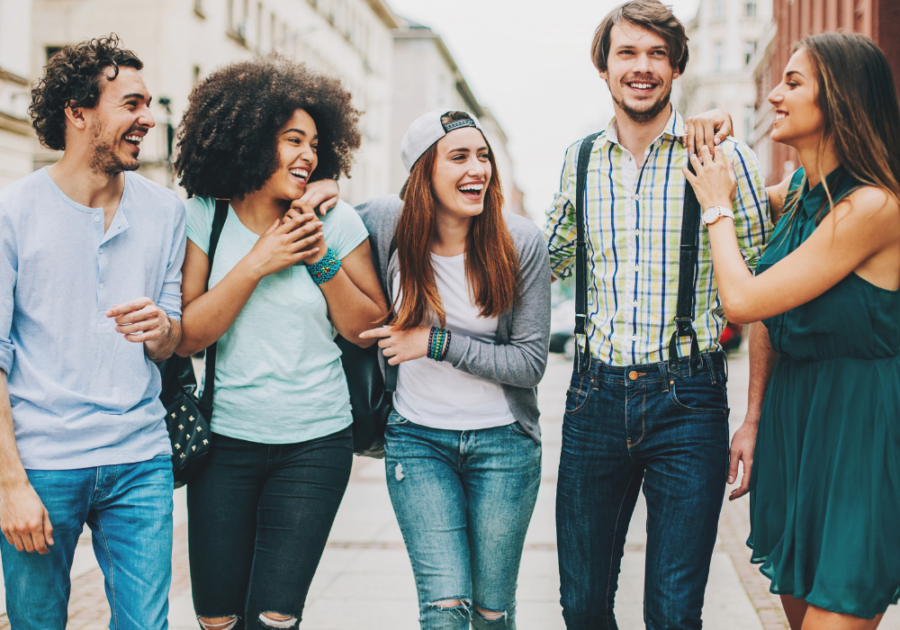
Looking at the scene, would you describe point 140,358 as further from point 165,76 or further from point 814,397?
point 165,76

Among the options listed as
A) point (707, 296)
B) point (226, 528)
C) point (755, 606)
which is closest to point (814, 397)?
point (707, 296)

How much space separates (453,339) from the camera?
111 inches

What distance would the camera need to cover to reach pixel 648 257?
2.80 m

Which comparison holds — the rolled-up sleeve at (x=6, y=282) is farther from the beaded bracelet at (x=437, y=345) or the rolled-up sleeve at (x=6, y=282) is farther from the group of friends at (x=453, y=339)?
the beaded bracelet at (x=437, y=345)

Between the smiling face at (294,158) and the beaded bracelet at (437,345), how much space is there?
2.19 feet

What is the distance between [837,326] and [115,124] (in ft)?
7.01

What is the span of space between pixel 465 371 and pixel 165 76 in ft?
57.9

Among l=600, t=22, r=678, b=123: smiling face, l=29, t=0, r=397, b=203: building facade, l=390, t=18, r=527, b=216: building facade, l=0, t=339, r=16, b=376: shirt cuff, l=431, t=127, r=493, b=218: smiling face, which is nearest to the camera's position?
l=0, t=339, r=16, b=376: shirt cuff

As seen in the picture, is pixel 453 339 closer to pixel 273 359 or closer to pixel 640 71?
pixel 273 359

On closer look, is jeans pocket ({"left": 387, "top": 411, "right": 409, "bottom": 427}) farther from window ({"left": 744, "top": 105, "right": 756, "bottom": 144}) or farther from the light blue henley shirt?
window ({"left": 744, "top": 105, "right": 756, "bottom": 144})

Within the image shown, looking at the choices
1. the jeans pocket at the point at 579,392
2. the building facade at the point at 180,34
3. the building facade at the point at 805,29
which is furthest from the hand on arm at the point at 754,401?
the building facade at the point at 180,34

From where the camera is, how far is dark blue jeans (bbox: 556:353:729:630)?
2.70 m

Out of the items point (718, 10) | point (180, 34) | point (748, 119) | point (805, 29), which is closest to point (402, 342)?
point (180, 34)

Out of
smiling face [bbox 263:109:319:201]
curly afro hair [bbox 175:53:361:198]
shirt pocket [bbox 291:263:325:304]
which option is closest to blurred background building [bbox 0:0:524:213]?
curly afro hair [bbox 175:53:361:198]
